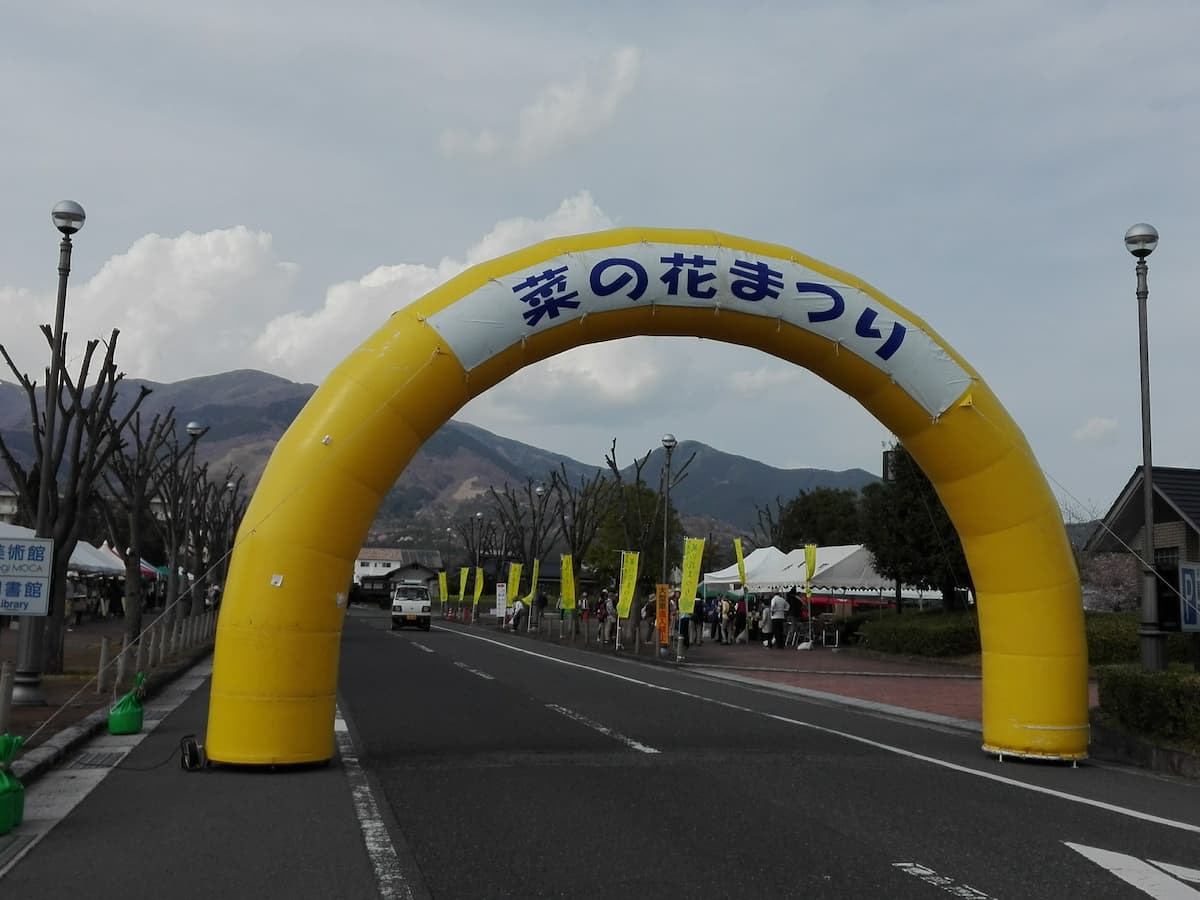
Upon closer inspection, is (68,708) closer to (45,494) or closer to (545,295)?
(45,494)

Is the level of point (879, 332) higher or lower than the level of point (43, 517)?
higher

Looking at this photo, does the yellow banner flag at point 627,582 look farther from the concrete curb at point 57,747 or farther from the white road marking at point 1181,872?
the white road marking at point 1181,872

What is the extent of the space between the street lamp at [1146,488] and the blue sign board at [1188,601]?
1.54 feet

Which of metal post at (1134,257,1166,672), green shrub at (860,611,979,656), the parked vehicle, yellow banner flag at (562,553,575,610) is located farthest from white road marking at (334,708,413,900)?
the parked vehicle

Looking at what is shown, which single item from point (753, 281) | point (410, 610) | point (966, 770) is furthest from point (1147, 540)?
point (410, 610)

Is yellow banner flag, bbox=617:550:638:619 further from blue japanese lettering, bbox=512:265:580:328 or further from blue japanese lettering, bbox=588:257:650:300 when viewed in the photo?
blue japanese lettering, bbox=512:265:580:328

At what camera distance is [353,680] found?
20.5 meters

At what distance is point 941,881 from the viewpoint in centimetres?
639

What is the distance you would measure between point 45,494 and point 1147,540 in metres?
14.3

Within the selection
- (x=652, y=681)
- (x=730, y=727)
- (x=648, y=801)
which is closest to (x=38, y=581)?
(x=648, y=801)

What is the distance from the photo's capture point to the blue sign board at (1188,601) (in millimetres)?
12680

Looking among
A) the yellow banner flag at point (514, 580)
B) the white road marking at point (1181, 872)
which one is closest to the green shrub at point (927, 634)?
the yellow banner flag at point (514, 580)

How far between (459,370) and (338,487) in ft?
5.17

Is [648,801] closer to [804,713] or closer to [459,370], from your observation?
[459,370]
